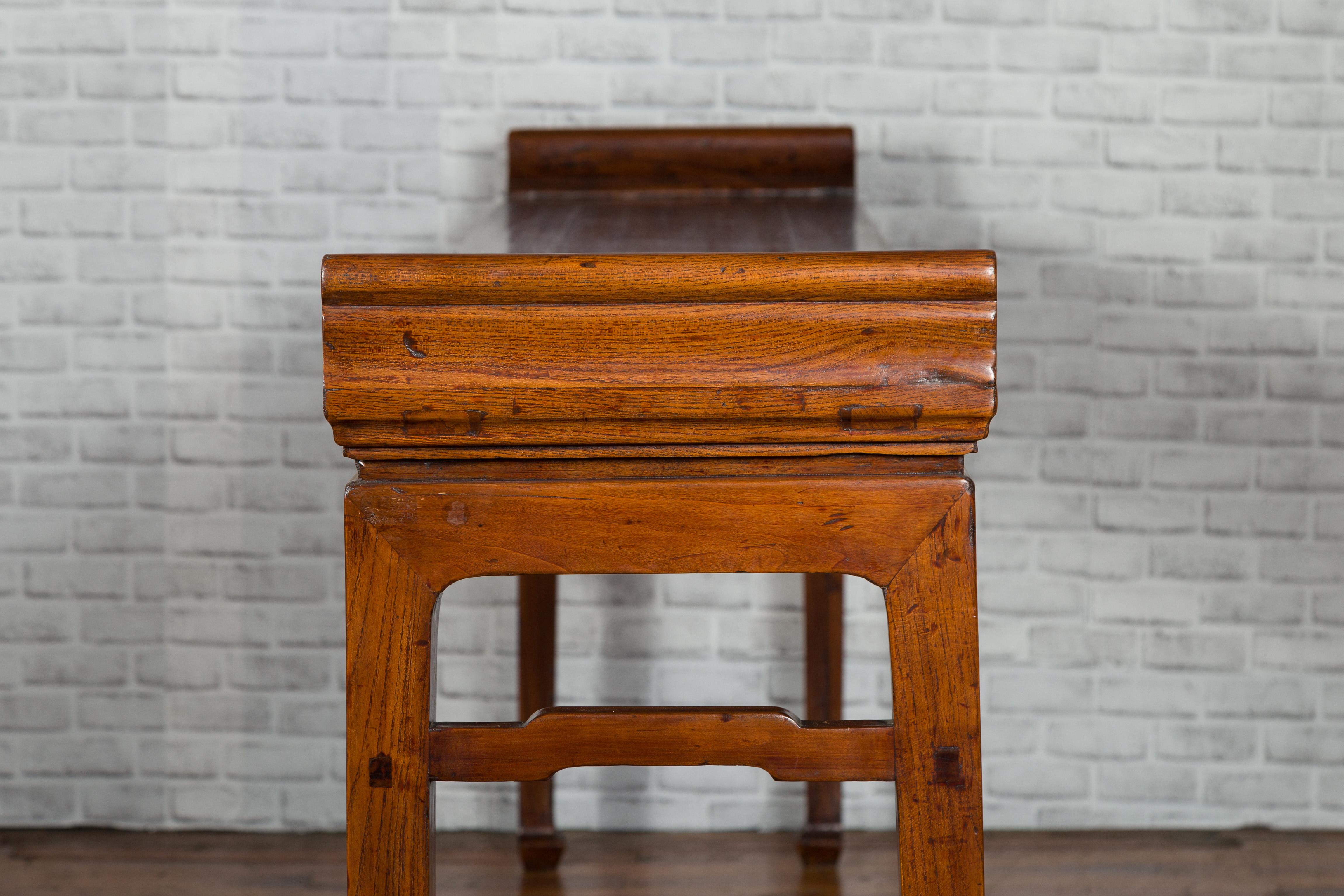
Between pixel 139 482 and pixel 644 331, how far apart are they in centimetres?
122

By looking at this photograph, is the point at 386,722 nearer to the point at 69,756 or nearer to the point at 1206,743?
the point at 69,756

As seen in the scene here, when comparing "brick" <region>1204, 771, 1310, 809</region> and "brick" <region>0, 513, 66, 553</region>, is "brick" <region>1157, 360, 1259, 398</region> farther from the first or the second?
"brick" <region>0, 513, 66, 553</region>

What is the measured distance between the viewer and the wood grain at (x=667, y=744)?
0.76 metres

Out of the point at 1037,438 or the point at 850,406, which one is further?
the point at 1037,438

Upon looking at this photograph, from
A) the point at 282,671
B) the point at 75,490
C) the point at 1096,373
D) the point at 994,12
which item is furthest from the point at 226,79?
the point at 1096,373

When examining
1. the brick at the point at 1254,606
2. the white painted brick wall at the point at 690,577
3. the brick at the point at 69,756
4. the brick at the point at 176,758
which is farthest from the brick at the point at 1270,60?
the brick at the point at 69,756

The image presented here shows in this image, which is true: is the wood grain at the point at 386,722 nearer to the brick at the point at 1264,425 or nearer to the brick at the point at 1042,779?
the brick at the point at 1042,779

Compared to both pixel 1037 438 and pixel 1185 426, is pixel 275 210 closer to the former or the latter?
pixel 1037 438

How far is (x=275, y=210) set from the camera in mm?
1635

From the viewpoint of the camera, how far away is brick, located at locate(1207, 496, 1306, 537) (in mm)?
1647

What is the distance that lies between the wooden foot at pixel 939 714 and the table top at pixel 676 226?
0.76ft

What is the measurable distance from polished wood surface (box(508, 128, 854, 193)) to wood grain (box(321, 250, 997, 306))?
67 centimetres

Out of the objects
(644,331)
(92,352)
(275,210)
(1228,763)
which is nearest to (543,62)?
(275,210)

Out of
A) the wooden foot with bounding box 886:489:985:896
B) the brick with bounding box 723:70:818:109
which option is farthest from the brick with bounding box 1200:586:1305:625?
the wooden foot with bounding box 886:489:985:896
